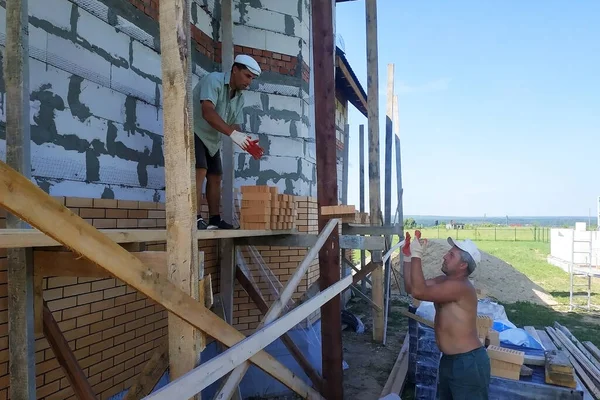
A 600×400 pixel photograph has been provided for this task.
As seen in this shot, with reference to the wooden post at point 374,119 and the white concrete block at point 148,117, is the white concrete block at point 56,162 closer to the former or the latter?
the white concrete block at point 148,117

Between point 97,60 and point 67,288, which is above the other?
point 97,60

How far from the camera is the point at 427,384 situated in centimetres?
496

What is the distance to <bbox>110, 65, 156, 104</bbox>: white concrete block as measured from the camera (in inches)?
150

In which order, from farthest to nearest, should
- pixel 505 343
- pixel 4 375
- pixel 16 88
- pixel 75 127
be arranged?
pixel 505 343 → pixel 75 127 → pixel 4 375 → pixel 16 88

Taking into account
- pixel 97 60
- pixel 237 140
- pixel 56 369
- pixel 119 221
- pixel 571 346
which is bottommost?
pixel 571 346

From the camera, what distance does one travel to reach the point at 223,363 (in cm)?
189

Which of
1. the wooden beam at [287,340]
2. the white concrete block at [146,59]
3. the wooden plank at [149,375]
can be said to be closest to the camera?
the wooden plank at [149,375]

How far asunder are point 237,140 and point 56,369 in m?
2.03

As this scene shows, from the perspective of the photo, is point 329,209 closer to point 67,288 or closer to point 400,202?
point 67,288

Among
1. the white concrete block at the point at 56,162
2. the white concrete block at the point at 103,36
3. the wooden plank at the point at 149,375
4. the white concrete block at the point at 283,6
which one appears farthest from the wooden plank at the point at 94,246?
the white concrete block at the point at 283,6

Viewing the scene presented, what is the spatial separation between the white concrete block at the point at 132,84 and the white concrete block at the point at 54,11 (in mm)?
550

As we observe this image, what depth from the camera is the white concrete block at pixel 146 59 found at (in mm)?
4035

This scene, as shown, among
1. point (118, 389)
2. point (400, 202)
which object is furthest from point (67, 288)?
point (400, 202)

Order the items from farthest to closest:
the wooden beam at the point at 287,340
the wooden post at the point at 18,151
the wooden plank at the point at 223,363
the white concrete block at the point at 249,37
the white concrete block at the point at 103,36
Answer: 1. the white concrete block at the point at 249,37
2. the wooden beam at the point at 287,340
3. the white concrete block at the point at 103,36
4. the wooden post at the point at 18,151
5. the wooden plank at the point at 223,363
